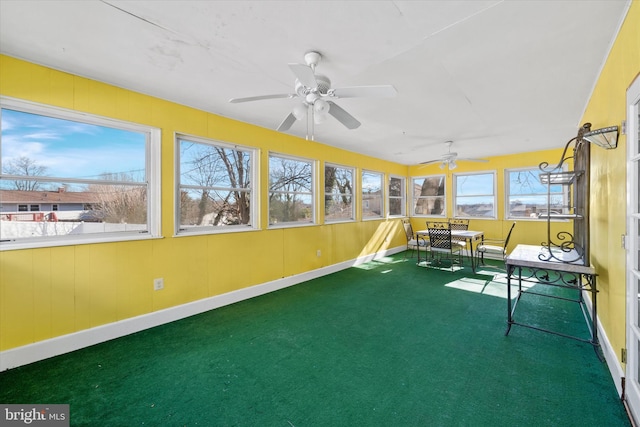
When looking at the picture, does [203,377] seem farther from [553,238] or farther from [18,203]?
[553,238]

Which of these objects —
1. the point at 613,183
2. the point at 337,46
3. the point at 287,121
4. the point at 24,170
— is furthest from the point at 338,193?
the point at 24,170

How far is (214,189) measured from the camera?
3.55 m

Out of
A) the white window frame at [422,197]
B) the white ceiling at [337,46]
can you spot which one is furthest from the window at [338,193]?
the white window frame at [422,197]

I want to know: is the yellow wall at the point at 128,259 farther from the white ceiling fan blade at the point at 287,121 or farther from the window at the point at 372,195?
Answer: the window at the point at 372,195

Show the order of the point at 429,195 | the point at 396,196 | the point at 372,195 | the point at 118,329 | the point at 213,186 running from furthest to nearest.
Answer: the point at 429,195, the point at 396,196, the point at 372,195, the point at 213,186, the point at 118,329

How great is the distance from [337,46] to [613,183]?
90.4 inches

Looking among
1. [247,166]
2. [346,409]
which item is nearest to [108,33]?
[247,166]

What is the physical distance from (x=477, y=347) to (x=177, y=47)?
3602 millimetres

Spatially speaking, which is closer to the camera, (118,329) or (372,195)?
(118,329)

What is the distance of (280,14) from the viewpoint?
1687 mm

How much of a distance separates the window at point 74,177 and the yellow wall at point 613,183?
4.00 meters

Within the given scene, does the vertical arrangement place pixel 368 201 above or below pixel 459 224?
above

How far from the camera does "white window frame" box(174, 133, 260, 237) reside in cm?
317

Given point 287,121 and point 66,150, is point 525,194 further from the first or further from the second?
point 66,150
